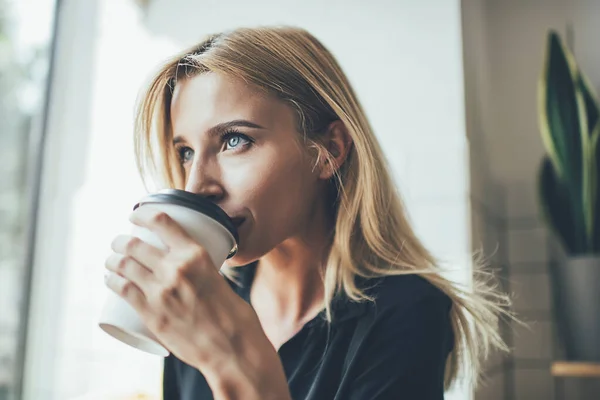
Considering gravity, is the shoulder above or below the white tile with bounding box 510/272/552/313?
above

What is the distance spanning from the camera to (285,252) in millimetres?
842

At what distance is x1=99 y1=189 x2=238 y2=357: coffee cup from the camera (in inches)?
20.6

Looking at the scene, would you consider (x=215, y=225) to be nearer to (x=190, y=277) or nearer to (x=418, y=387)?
(x=190, y=277)

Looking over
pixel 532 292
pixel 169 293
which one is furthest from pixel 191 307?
pixel 532 292

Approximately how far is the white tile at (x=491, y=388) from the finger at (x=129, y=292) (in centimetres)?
69

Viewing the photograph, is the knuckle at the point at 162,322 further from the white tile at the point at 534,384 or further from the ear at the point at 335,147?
the white tile at the point at 534,384

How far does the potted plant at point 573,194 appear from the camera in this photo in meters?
1.12

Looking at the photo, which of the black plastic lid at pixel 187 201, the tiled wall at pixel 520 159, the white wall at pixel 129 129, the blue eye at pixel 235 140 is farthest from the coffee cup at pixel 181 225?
the tiled wall at pixel 520 159

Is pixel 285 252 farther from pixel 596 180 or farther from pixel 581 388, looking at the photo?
pixel 581 388

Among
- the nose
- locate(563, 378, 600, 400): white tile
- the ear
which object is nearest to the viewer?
the nose

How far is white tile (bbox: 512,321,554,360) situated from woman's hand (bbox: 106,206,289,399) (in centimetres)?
94

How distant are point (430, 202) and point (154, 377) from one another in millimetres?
679

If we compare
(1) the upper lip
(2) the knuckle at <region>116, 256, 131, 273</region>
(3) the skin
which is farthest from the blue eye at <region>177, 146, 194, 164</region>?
(2) the knuckle at <region>116, 256, 131, 273</region>

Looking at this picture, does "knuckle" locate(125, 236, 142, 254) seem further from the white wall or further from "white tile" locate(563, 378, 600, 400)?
"white tile" locate(563, 378, 600, 400)
